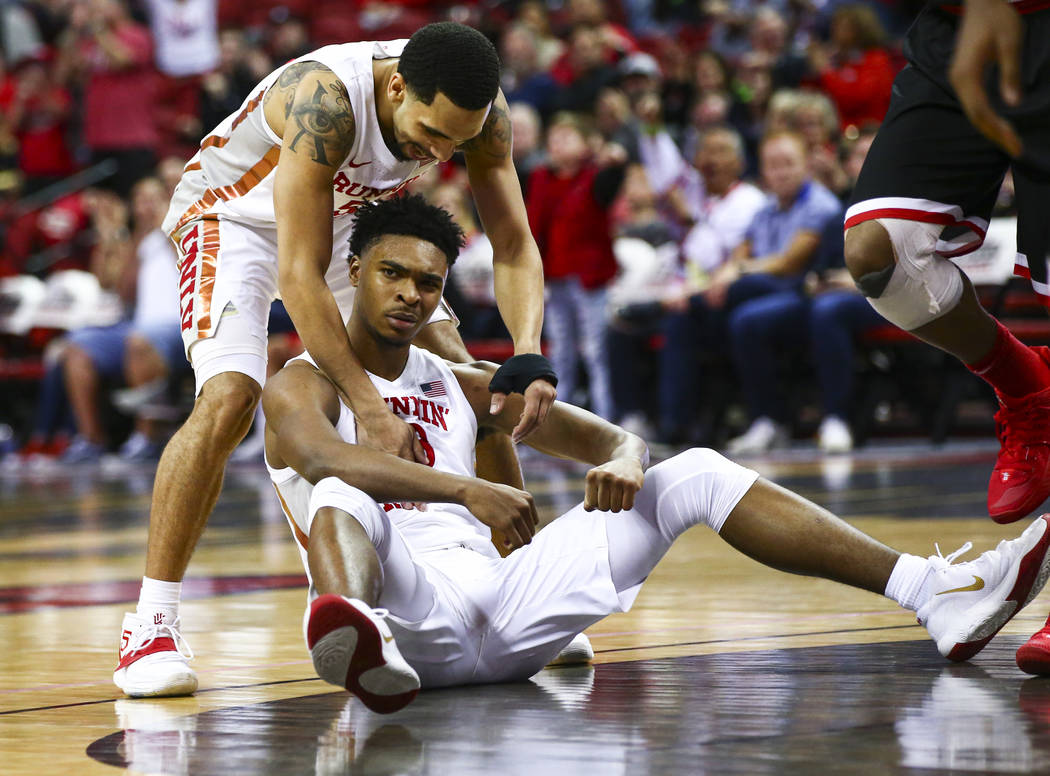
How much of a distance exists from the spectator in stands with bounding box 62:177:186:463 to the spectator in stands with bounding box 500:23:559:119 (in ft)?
9.07

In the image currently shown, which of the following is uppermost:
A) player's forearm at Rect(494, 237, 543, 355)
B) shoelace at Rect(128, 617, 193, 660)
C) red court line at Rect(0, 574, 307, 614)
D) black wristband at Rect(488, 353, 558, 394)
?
player's forearm at Rect(494, 237, 543, 355)

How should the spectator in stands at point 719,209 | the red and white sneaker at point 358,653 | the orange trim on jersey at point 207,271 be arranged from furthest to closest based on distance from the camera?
the spectator in stands at point 719,209 → the orange trim on jersey at point 207,271 → the red and white sneaker at point 358,653

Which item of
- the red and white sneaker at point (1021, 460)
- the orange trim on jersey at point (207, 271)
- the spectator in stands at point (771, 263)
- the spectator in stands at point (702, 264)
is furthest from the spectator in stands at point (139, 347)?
the red and white sneaker at point (1021, 460)

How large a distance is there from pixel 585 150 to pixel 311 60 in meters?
6.84

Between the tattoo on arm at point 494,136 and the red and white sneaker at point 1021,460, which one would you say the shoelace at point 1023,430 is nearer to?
the red and white sneaker at point 1021,460

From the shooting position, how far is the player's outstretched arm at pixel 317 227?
3.19 metres

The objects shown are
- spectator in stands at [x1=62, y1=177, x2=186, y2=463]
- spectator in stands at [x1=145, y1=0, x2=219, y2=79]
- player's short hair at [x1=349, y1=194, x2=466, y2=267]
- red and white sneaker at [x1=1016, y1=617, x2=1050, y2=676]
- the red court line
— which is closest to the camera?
red and white sneaker at [x1=1016, y1=617, x2=1050, y2=676]

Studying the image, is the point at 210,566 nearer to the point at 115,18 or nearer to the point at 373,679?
the point at 373,679

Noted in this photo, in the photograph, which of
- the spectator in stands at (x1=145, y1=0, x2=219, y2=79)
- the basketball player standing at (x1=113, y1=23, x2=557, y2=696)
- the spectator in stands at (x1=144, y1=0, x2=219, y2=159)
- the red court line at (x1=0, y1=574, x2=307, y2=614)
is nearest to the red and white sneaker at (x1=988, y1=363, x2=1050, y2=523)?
the basketball player standing at (x1=113, y1=23, x2=557, y2=696)

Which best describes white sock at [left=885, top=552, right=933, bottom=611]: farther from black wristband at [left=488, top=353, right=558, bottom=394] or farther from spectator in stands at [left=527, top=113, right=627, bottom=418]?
spectator in stands at [left=527, top=113, right=627, bottom=418]

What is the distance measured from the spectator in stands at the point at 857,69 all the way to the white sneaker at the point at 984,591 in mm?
7615

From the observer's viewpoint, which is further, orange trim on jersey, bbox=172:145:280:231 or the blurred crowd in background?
the blurred crowd in background

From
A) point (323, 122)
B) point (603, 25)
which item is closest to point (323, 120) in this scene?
point (323, 122)

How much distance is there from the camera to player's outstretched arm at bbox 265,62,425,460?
126 inches
